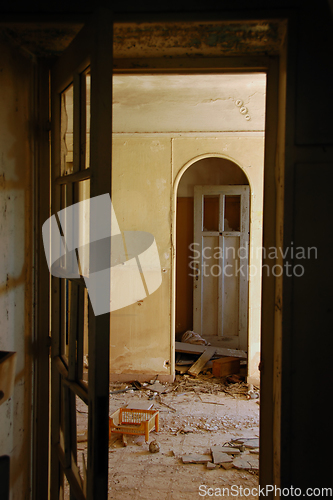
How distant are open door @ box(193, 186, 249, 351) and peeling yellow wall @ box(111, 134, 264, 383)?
1.59 meters

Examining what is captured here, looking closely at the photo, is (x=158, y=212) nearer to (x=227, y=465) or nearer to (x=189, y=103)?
(x=189, y=103)

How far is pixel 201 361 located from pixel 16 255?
4.04 meters

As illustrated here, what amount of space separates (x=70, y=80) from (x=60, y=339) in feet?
3.88

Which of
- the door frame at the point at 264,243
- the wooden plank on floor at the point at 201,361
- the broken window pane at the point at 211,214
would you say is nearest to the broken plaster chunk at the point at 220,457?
the door frame at the point at 264,243

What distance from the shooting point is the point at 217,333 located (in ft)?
20.7

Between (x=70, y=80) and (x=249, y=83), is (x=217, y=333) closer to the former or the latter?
(x=249, y=83)

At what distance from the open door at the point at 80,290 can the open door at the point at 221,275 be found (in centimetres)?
446

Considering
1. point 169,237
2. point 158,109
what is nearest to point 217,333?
point 169,237

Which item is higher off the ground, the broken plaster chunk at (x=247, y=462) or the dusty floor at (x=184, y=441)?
the broken plaster chunk at (x=247, y=462)

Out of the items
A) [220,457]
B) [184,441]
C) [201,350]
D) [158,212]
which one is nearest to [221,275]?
[201,350]

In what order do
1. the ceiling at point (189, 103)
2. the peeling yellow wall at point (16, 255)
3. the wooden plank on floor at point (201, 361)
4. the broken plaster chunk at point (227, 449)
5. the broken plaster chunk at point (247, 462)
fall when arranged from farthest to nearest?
the wooden plank on floor at point (201, 361)
the ceiling at point (189, 103)
the broken plaster chunk at point (227, 449)
the broken plaster chunk at point (247, 462)
the peeling yellow wall at point (16, 255)

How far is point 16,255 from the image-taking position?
1723mm

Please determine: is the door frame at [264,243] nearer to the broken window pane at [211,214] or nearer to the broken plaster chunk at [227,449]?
the broken plaster chunk at [227,449]

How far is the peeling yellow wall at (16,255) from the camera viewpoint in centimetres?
163
